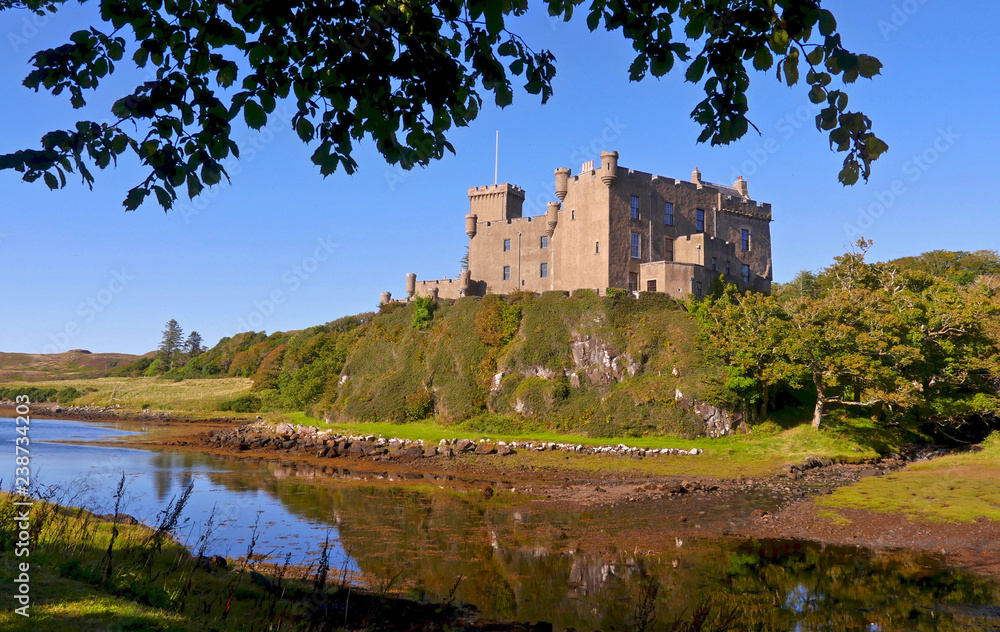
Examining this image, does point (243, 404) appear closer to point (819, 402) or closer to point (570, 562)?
point (819, 402)

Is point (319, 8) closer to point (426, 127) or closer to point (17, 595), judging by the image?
point (426, 127)

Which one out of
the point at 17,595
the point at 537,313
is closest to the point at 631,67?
the point at 17,595

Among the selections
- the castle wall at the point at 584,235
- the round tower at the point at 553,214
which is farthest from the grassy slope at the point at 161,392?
the castle wall at the point at 584,235

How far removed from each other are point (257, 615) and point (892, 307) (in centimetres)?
3819

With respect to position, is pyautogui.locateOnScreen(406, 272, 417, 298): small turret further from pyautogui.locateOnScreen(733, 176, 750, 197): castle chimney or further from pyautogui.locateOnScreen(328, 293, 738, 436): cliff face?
pyautogui.locateOnScreen(733, 176, 750, 197): castle chimney

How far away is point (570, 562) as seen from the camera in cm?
1587

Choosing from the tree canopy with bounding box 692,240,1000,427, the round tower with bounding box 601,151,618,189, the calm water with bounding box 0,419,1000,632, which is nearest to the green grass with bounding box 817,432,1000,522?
the tree canopy with bounding box 692,240,1000,427

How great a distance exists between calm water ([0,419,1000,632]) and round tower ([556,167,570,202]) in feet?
101

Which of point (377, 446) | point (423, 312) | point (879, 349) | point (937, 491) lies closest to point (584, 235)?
point (423, 312)

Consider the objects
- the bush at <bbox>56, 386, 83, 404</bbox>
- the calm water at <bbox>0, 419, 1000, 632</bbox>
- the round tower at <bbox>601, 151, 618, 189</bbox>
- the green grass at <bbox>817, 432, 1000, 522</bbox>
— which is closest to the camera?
the calm water at <bbox>0, 419, 1000, 632</bbox>

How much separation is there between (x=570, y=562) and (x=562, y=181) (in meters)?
39.4

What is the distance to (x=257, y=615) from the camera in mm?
8859

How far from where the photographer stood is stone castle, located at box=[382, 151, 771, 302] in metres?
47.1

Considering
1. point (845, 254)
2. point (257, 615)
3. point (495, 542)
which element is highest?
point (845, 254)
